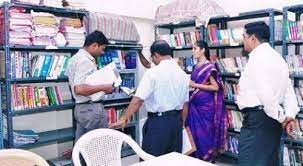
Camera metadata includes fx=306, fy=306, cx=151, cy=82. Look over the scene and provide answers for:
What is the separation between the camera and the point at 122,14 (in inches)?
160

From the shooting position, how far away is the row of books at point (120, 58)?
3.57 metres

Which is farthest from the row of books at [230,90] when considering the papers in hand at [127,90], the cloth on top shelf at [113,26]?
the cloth on top shelf at [113,26]

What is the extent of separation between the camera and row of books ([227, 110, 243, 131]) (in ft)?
12.0

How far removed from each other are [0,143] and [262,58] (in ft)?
7.45

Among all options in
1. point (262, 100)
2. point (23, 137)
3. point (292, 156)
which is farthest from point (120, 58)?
point (292, 156)

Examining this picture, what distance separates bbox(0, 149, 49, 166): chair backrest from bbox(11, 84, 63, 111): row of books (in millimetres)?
1502

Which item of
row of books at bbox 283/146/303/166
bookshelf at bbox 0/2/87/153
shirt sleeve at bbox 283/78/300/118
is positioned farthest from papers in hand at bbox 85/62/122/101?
row of books at bbox 283/146/303/166

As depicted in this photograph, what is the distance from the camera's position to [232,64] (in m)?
3.68

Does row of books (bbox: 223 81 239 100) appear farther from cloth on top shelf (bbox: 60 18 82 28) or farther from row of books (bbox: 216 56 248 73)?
cloth on top shelf (bbox: 60 18 82 28)

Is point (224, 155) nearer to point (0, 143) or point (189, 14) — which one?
point (189, 14)

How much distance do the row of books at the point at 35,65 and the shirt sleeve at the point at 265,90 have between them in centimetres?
192

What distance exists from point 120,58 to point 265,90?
2023mm

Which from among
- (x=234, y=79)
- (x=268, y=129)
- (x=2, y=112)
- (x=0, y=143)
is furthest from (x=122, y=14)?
(x=268, y=129)

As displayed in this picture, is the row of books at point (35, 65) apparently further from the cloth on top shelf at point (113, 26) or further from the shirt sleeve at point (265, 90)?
the shirt sleeve at point (265, 90)
